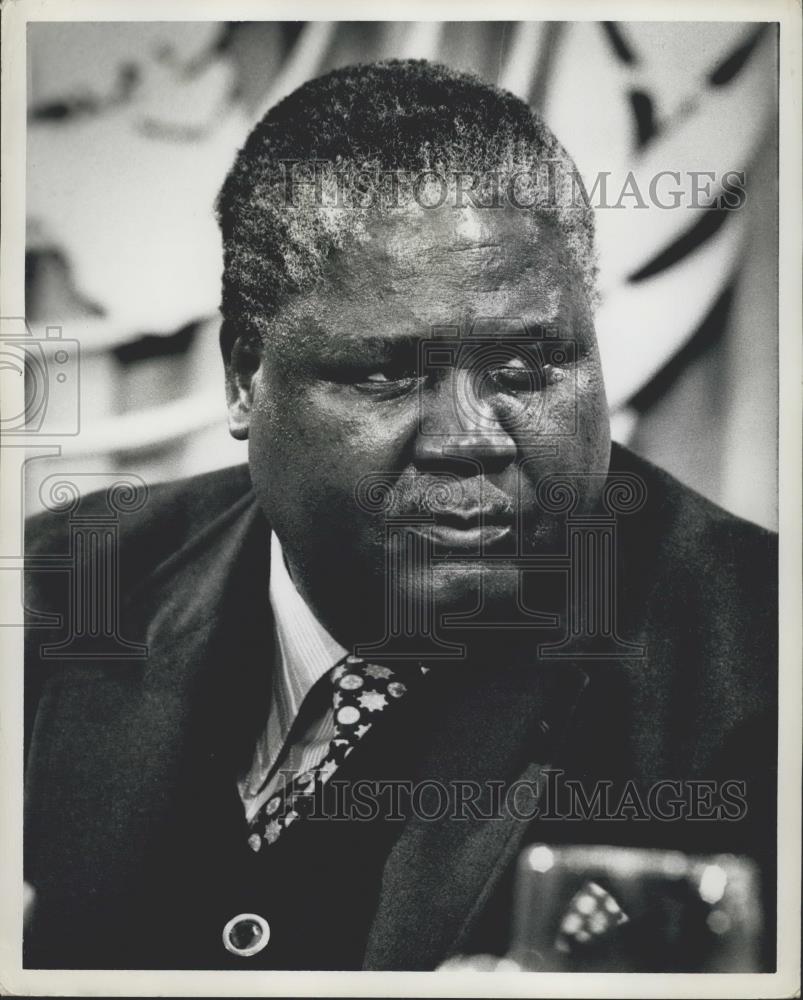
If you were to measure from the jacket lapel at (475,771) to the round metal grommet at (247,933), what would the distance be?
150 mm

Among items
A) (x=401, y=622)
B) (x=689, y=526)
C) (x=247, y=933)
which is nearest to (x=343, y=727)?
(x=401, y=622)

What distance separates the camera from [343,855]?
1341mm

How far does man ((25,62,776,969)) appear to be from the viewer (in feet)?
4.35

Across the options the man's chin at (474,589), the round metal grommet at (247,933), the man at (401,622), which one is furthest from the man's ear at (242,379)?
the round metal grommet at (247,933)

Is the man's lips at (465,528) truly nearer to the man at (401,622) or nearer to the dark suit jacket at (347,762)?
the man at (401,622)

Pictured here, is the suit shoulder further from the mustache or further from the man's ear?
the man's ear

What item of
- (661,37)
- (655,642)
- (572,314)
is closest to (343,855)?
(655,642)

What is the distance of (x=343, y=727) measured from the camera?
1.36 meters

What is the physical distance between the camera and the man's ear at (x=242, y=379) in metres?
1.36

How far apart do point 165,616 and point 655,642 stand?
703 millimetres

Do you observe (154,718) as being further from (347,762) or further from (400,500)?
(400,500)

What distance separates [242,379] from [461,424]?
12.6 inches

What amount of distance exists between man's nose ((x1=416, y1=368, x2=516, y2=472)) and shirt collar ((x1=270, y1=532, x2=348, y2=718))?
262 millimetres

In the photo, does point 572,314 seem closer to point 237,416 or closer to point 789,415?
point 789,415
